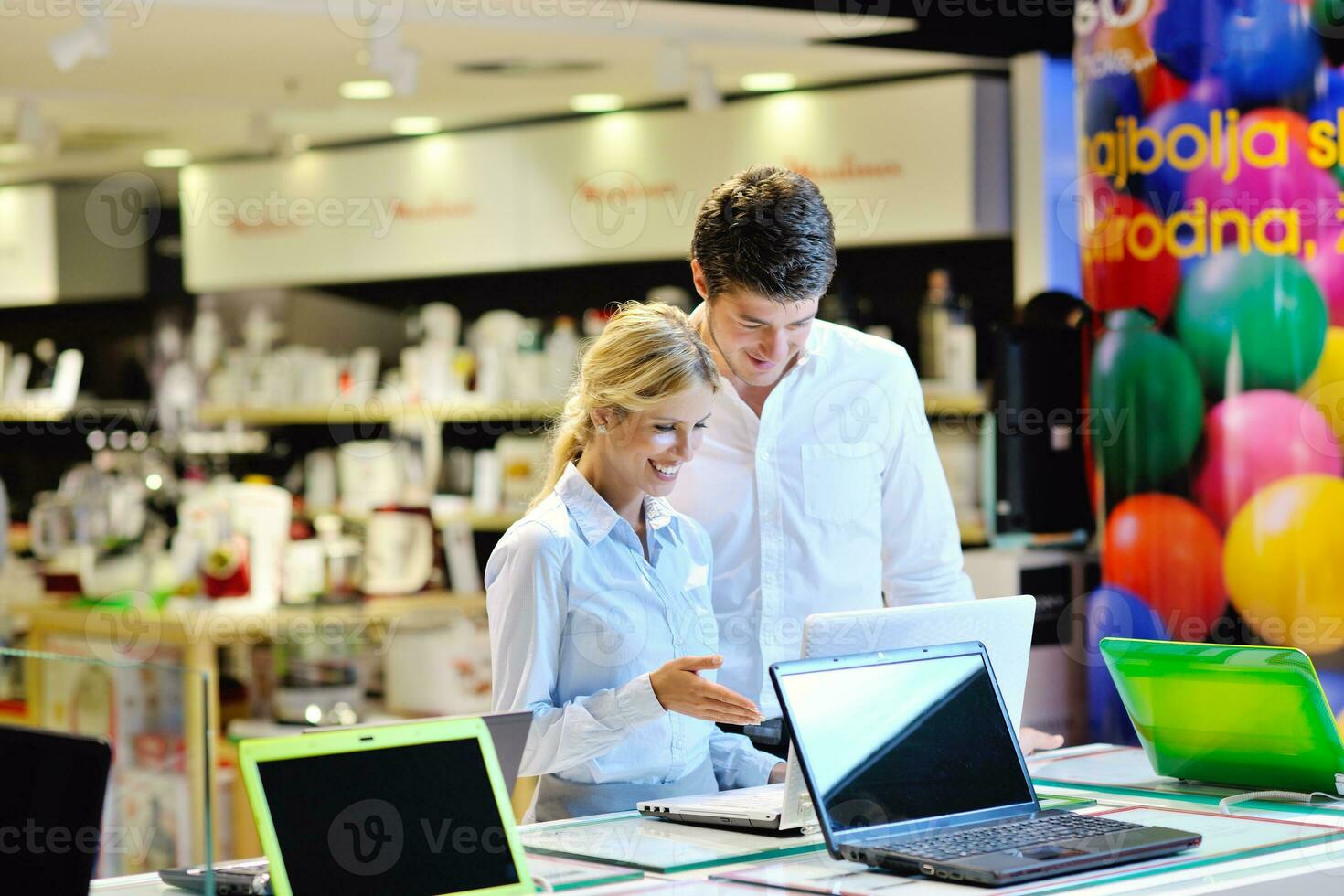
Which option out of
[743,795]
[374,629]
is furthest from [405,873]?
[374,629]

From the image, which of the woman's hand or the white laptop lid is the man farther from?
the woman's hand

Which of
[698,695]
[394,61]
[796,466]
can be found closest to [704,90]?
[394,61]

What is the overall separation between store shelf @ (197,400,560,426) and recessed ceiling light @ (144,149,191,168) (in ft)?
3.78

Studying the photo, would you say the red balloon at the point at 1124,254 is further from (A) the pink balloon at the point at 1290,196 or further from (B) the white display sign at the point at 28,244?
(B) the white display sign at the point at 28,244

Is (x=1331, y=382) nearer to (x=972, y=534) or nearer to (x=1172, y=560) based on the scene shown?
(x=1172, y=560)

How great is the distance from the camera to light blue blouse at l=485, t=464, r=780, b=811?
239 centimetres

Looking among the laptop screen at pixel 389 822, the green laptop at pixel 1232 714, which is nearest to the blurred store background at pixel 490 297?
the green laptop at pixel 1232 714

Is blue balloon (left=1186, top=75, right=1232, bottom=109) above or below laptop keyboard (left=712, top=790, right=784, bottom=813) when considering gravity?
above

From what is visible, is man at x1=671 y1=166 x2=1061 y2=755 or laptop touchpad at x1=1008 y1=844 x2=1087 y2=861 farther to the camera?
man at x1=671 y1=166 x2=1061 y2=755

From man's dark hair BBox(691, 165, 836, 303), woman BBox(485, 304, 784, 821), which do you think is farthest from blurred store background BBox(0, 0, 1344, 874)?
woman BBox(485, 304, 784, 821)

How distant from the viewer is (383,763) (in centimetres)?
187

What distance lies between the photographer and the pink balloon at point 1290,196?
3.77 meters

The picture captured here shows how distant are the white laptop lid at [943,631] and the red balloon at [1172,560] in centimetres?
165

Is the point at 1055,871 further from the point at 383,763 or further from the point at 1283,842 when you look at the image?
the point at 383,763
